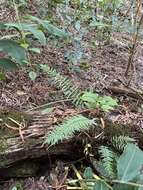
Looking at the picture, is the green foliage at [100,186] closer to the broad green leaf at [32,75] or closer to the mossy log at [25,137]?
the mossy log at [25,137]

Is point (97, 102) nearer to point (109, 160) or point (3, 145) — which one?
point (109, 160)

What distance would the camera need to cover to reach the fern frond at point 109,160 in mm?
1894

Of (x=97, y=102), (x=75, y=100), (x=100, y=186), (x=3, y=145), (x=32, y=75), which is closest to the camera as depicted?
(x=100, y=186)

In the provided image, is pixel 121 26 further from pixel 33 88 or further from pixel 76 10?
pixel 33 88

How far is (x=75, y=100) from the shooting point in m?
2.37

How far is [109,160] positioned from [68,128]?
285mm

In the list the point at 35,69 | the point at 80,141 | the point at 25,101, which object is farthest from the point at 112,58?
the point at 80,141

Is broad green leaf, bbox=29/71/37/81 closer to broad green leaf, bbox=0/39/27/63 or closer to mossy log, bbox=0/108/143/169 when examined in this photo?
mossy log, bbox=0/108/143/169

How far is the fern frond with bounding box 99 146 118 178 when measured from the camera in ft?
6.21

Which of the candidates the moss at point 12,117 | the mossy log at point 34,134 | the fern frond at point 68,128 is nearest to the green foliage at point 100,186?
the fern frond at point 68,128

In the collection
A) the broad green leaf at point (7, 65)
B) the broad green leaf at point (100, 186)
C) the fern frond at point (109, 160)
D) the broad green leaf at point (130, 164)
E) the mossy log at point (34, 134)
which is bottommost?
the fern frond at point (109, 160)

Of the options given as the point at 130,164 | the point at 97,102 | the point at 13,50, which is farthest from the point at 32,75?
the point at 130,164

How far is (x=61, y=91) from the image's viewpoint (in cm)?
259

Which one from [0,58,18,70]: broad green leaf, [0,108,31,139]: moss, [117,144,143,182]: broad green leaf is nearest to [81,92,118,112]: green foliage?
[0,108,31,139]: moss
